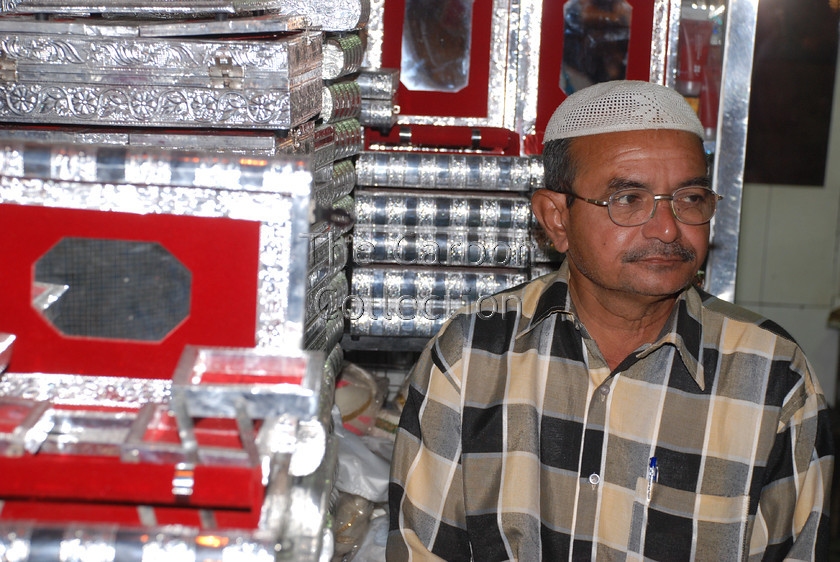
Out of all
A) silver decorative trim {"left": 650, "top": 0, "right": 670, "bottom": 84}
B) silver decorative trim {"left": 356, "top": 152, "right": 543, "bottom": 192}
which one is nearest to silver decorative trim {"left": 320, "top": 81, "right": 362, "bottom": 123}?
silver decorative trim {"left": 356, "top": 152, "right": 543, "bottom": 192}

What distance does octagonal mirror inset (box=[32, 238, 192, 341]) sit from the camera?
0.98 meters

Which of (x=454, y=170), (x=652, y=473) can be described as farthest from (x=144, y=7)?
(x=652, y=473)

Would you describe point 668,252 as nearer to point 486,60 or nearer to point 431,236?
point 431,236

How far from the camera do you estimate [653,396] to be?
1538 millimetres

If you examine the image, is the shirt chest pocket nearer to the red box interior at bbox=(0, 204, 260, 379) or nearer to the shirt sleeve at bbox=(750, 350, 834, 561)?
the shirt sleeve at bbox=(750, 350, 834, 561)

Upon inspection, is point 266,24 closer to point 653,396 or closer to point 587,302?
point 587,302

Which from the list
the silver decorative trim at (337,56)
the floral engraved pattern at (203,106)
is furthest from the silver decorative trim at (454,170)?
the floral engraved pattern at (203,106)

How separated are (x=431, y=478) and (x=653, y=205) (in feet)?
2.09

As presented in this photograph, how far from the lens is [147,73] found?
4.91 ft

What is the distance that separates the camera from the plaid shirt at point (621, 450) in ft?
4.91

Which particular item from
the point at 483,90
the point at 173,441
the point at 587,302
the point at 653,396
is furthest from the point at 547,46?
the point at 173,441

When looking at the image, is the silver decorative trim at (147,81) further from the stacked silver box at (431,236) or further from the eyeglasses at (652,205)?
the stacked silver box at (431,236)

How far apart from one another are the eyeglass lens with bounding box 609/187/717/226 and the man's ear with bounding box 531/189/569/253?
0.50 feet

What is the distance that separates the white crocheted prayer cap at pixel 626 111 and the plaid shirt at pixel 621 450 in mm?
336
